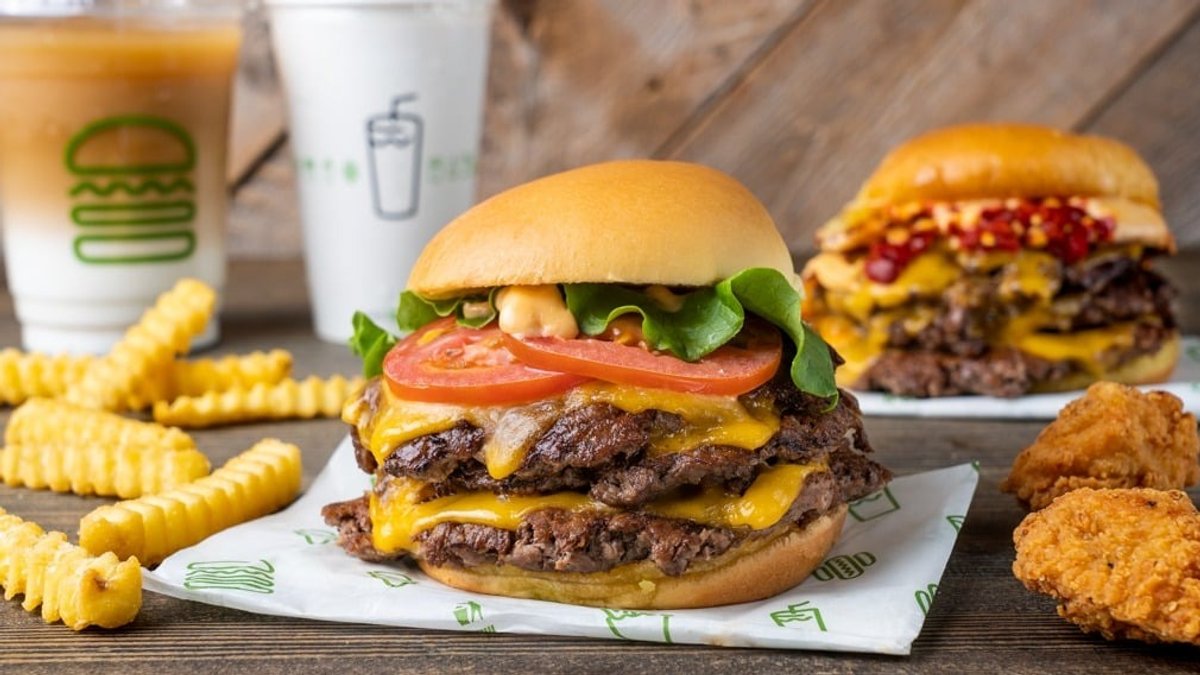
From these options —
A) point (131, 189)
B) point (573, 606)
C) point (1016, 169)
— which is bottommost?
point (131, 189)

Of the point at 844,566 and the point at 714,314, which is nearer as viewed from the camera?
the point at 714,314

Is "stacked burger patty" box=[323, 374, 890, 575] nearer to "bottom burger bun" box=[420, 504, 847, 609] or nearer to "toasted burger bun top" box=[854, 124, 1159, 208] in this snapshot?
"bottom burger bun" box=[420, 504, 847, 609]

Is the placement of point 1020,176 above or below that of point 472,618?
below

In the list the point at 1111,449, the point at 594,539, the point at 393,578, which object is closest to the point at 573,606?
the point at 594,539

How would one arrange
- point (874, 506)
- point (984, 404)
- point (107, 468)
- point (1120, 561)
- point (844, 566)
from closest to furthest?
point (1120, 561)
point (844, 566)
point (874, 506)
point (107, 468)
point (984, 404)

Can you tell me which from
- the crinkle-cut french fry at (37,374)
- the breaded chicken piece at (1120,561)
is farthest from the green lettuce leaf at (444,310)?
the crinkle-cut french fry at (37,374)

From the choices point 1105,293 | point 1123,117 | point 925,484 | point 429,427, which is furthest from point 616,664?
point 1123,117

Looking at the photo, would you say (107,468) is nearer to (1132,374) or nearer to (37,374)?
(37,374)
